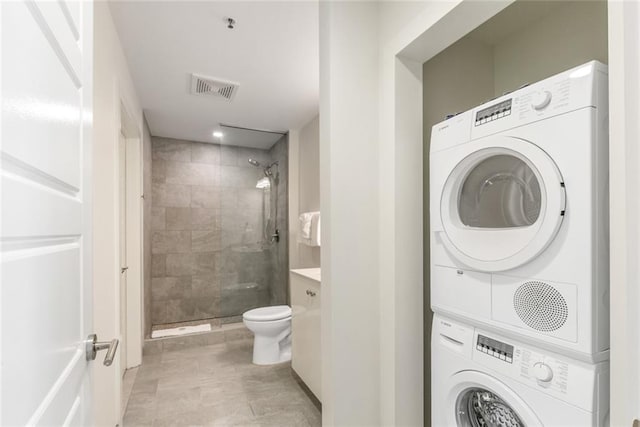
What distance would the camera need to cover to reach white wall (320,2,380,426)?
147cm

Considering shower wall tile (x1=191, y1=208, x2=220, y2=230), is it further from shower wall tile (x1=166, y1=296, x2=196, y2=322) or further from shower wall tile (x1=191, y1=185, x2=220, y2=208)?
shower wall tile (x1=166, y1=296, x2=196, y2=322)

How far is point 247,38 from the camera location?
6.49 feet

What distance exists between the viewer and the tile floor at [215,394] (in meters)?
2.10

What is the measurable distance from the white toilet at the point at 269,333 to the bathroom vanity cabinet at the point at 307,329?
363mm

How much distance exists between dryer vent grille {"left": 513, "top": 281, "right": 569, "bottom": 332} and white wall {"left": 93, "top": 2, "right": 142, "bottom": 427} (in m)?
1.78

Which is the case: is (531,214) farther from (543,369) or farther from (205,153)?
(205,153)

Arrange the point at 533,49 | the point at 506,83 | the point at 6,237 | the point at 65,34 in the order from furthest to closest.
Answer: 1. the point at 506,83
2. the point at 533,49
3. the point at 65,34
4. the point at 6,237

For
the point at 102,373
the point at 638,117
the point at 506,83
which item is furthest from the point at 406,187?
the point at 102,373

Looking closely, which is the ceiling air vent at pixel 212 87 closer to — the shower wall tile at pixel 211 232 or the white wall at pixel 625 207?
the shower wall tile at pixel 211 232

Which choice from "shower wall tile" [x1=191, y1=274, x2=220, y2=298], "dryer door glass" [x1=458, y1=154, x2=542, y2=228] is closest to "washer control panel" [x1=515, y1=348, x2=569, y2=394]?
"dryer door glass" [x1=458, y1=154, x2=542, y2=228]

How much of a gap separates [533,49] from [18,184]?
2376mm

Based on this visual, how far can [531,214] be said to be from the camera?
1.12 metres

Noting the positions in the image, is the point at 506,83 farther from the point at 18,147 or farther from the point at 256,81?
the point at 18,147

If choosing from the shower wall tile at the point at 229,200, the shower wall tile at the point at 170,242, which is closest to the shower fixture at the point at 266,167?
the shower wall tile at the point at 229,200
